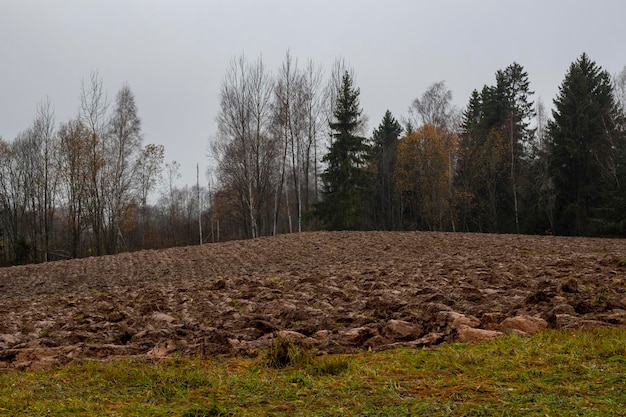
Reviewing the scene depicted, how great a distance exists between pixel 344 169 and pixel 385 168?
1142 centimetres

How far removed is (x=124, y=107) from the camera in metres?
30.3

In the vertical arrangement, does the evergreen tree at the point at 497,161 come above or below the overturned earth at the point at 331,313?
above

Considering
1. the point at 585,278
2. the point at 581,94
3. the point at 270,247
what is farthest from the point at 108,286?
the point at 581,94

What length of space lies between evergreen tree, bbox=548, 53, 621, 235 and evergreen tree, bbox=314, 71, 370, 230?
42.6ft

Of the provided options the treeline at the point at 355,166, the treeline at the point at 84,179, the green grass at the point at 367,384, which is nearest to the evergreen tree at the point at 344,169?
the treeline at the point at 355,166

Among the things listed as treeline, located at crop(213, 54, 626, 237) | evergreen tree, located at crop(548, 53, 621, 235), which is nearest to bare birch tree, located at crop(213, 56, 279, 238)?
treeline, located at crop(213, 54, 626, 237)

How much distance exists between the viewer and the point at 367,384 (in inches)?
101

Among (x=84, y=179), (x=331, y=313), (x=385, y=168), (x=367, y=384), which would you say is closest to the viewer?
(x=367, y=384)

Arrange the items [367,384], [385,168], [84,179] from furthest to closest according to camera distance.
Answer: [385,168] → [84,179] → [367,384]

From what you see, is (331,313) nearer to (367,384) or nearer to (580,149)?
(367,384)

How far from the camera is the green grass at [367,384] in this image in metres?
2.21

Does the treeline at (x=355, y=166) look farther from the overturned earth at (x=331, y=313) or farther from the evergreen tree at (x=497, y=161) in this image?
the overturned earth at (x=331, y=313)

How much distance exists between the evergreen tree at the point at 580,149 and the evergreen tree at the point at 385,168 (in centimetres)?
1352

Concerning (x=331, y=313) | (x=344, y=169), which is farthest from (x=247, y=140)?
(x=331, y=313)
